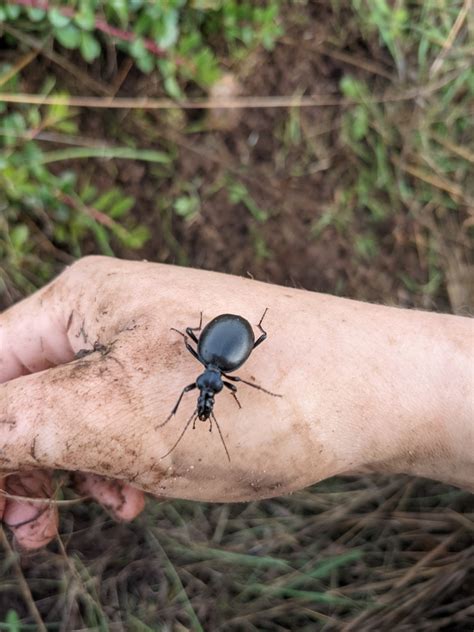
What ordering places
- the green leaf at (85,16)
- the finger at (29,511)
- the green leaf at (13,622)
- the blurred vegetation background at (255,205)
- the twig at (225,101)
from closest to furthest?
the finger at (29,511) → the green leaf at (13,622) → the green leaf at (85,16) → the blurred vegetation background at (255,205) → the twig at (225,101)

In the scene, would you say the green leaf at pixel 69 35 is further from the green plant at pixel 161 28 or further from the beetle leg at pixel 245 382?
the beetle leg at pixel 245 382

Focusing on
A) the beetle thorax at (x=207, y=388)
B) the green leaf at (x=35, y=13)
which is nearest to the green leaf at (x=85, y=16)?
the green leaf at (x=35, y=13)

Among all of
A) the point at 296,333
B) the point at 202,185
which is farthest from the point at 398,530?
the point at 202,185

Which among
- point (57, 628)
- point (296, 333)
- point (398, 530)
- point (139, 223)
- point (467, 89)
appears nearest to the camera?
point (296, 333)

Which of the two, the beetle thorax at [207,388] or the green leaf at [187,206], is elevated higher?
the beetle thorax at [207,388]

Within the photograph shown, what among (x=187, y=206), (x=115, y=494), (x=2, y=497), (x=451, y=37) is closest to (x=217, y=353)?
(x=115, y=494)

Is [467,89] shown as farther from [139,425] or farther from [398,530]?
[139,425]

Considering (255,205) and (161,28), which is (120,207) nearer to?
(255,205)
